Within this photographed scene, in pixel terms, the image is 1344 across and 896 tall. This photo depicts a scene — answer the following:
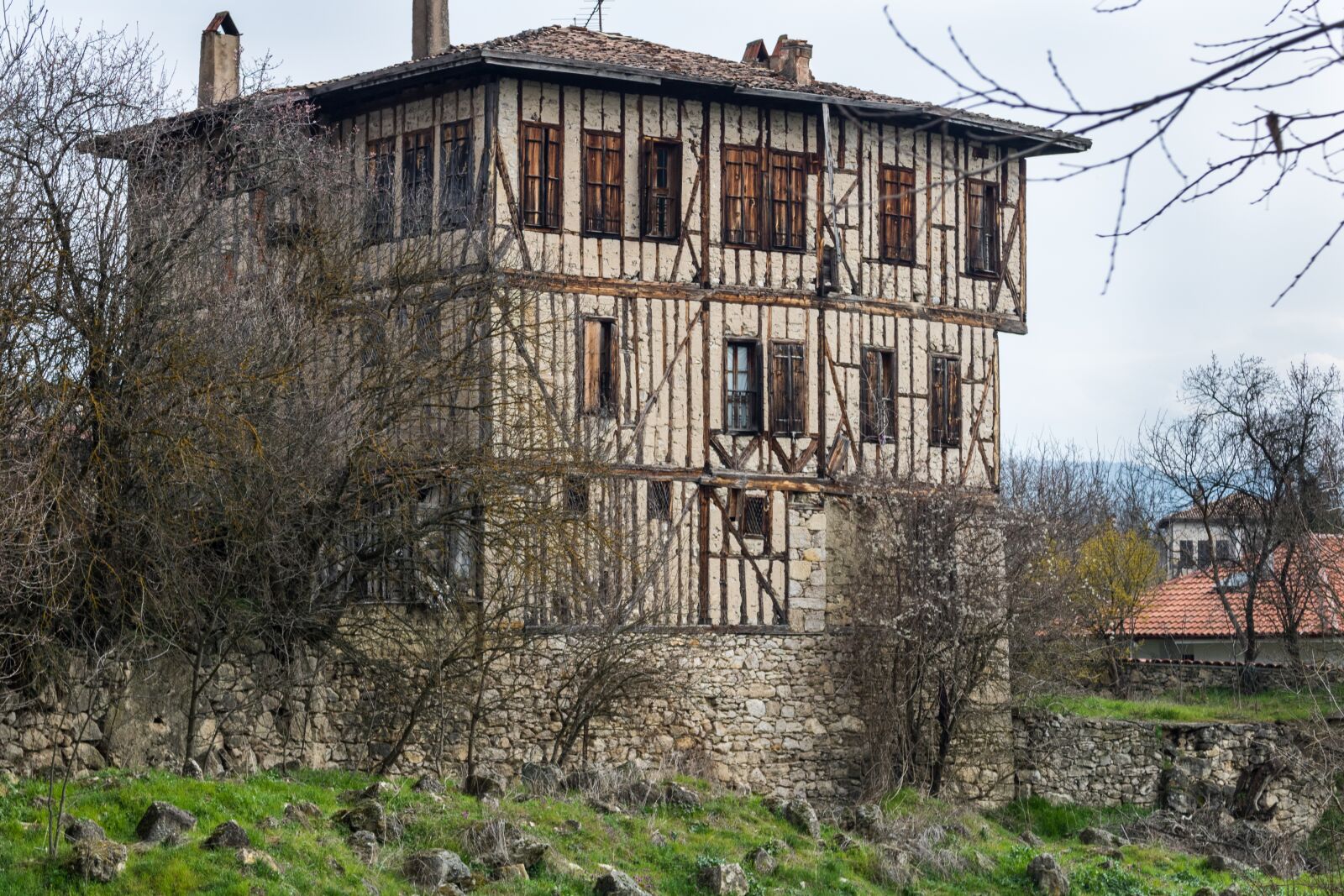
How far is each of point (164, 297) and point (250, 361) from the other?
3.57ft

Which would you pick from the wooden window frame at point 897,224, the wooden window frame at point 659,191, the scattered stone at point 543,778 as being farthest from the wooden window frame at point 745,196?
the scattered stone at point 543,778

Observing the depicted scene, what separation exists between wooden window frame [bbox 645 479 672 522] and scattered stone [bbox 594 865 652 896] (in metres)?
8.14

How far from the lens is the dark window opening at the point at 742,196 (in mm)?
22938

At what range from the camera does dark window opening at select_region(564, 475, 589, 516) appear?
64.6 ft

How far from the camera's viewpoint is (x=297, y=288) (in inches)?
699

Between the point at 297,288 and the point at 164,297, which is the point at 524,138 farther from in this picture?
the point at 164,297

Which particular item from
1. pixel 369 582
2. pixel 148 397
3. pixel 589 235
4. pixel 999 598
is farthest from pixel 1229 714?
pixel 148 397

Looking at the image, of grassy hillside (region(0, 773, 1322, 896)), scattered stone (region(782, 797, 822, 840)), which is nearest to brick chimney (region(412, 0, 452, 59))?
grassy hillside (region(0, 773, 1322, 896))

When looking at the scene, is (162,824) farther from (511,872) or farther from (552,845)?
(552,845)

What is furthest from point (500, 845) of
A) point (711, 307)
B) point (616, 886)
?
point (711, 307)

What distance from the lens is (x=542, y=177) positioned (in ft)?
72.1

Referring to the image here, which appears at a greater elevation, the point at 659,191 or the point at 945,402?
the point at 659,191

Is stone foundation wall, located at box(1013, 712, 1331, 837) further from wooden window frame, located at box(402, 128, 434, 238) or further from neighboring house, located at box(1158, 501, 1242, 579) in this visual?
wooden window frame, located at box(402, 128, 434, 238)

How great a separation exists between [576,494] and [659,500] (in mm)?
1818
